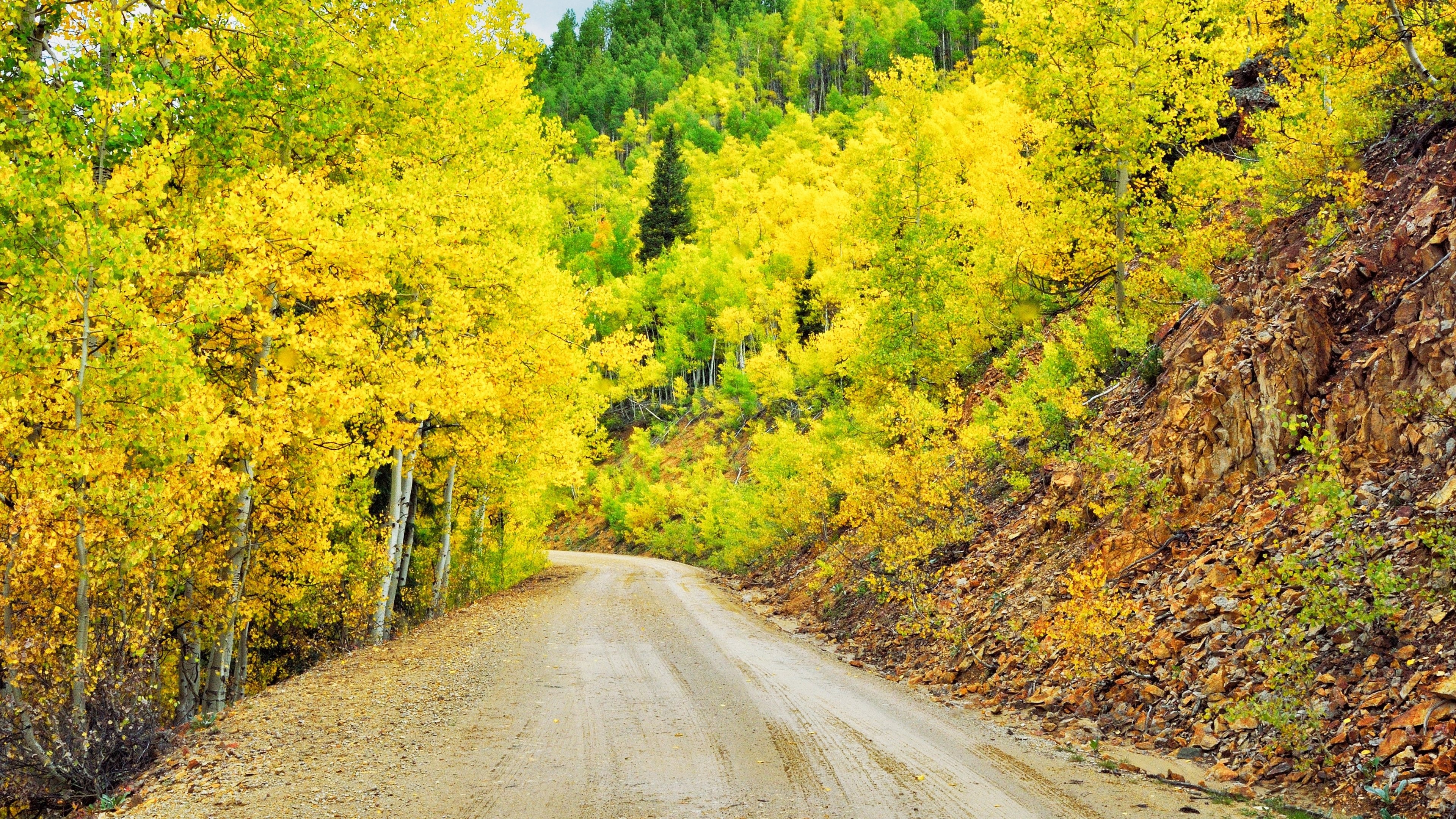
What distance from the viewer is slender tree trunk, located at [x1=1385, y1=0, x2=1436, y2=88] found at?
9.56m

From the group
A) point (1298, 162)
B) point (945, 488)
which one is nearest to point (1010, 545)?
point (945, 488)

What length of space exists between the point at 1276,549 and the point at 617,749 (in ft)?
20.9

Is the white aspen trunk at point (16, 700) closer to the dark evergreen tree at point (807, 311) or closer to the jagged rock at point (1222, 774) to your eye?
the jagged rock at point (1222, 774)

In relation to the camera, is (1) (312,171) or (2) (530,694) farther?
(1) (312,171)

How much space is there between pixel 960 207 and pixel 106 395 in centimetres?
1699

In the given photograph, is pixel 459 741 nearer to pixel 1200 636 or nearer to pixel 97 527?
pixel 97 527

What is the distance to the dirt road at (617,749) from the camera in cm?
563

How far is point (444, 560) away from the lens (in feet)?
53.7

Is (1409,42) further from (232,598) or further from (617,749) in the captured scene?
(232,598)

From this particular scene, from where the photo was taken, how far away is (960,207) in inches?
749

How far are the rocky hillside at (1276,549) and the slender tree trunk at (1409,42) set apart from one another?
78 cm

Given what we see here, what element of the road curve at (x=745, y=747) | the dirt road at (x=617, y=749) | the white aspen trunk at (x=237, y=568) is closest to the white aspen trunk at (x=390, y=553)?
the dirt road at (x=617, y=749)

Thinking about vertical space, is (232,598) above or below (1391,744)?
below

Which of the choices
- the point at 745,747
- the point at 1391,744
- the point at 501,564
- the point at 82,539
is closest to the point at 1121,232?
the point at 1391,744
